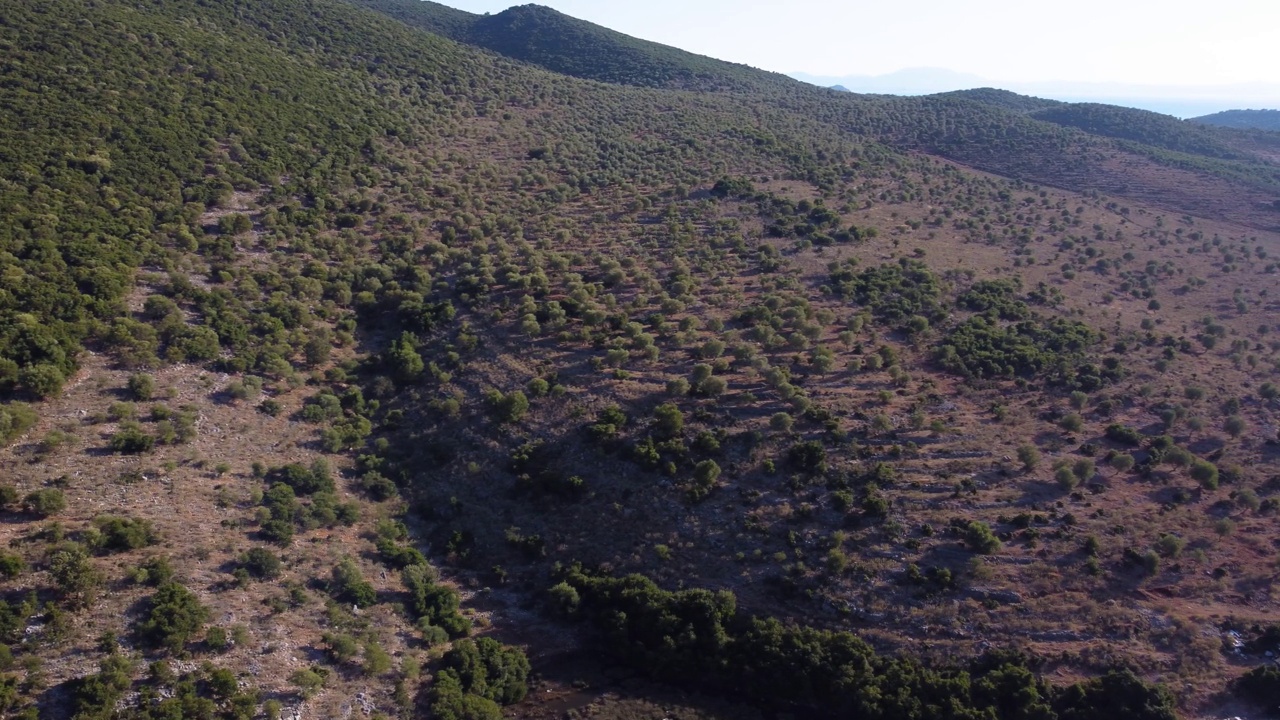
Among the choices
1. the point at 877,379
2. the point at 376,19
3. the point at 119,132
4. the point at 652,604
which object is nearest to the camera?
the point at 652,604

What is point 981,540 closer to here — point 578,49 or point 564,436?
point 564,436

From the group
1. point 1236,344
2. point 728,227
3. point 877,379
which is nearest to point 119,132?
point 728,227

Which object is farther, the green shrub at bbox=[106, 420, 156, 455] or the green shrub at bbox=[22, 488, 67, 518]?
the green shrub at bbox=[106, 420, 156, 455]

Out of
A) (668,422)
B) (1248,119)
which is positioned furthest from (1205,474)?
(1248,119)

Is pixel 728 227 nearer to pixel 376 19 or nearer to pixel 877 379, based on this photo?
pixel 877 379

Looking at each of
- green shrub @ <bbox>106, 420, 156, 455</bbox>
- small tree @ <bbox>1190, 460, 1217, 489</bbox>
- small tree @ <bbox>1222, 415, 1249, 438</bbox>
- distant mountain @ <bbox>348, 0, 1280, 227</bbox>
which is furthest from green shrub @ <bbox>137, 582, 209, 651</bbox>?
distant mountain @ <bbox>348, 0, 1280, 227</bbox>

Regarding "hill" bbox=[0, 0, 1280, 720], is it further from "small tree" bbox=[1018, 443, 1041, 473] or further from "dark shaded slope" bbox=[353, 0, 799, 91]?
"dark shaded slope" bbox=[353, 0, 799, 91]

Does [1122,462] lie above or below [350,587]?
above

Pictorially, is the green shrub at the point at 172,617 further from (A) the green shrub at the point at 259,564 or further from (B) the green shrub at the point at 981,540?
(B) the green shrub at the point at 981,540
